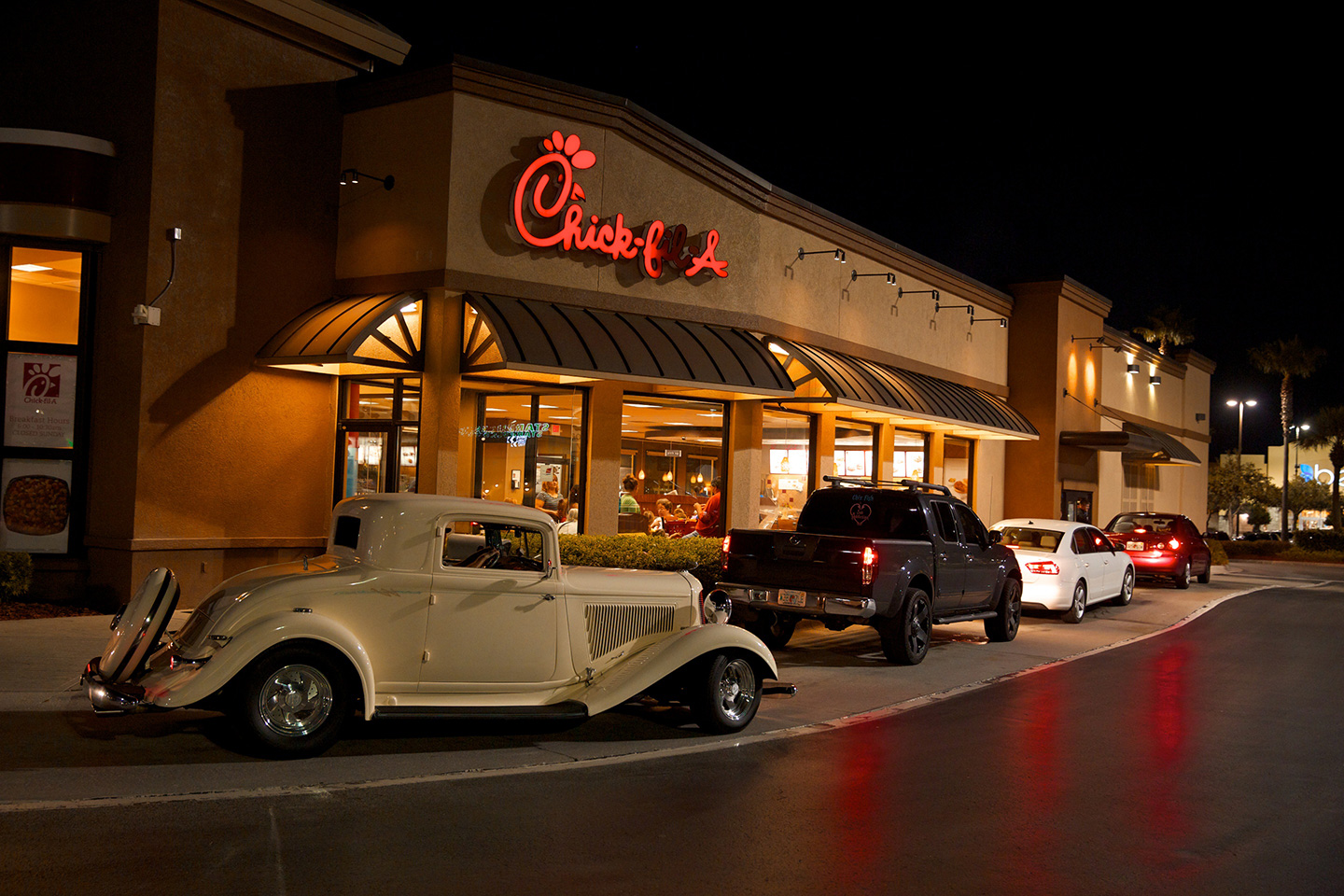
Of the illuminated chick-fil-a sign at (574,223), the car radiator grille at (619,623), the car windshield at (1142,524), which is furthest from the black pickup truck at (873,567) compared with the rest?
the car windshield at (1142,524)

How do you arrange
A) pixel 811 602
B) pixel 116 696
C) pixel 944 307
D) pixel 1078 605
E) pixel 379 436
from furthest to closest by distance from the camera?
Answer: pixel 944 307 → pixel 1078 605 → pixel 379 436 → pixel 811 602 → pixel 116 696

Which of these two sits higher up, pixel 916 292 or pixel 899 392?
pixel 916 292

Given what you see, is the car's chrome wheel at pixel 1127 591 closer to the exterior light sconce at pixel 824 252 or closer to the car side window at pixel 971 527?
the car side window at pixel 971 527

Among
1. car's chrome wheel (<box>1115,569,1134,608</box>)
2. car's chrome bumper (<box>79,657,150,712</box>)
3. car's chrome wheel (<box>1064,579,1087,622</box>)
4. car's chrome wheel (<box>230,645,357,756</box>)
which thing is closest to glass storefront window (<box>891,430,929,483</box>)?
car's chrome wheel (<box>1115,569,1134,608</box>)

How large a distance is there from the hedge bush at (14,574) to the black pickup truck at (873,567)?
27.3 ft

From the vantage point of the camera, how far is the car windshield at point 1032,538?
17.4m

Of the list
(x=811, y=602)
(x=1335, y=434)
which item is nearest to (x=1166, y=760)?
(x=811, y=602)

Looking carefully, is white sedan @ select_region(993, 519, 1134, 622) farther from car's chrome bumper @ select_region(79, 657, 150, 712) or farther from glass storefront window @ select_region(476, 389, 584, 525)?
car's chrome bumper @ select_region(79, 657, 150, 712)

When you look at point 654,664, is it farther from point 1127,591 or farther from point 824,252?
point 1127,591

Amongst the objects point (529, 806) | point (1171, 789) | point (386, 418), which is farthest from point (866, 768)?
point (386, 418)

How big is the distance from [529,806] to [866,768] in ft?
8.27

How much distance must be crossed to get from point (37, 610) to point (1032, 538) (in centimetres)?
1466

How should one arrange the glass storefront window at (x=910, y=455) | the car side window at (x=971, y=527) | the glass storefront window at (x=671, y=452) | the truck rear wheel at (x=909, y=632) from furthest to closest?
the glass storefront window at (x=910, y=455), the glass storefront window at (x=671, y=452), the car side window at (x=971, y=527), the truck rear wheel at (x=909, y=632)

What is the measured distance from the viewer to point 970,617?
44.7 ft
